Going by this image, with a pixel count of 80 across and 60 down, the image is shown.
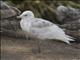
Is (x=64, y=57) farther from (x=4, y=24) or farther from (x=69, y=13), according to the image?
(x=69, y=13)

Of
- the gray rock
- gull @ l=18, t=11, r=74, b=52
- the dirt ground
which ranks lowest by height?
the dirt ground

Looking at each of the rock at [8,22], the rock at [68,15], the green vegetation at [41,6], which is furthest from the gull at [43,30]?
the green vegetation at [41,6]

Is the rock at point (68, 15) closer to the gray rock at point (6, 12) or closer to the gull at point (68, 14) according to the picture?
the gull at point (68, 14)

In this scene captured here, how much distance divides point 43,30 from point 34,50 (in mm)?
552

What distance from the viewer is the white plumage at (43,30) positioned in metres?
3.72

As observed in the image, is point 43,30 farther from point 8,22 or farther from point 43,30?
point 8,22

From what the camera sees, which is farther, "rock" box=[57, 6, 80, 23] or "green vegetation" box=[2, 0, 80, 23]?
"green vegetation" box=[2, 0, 80, 23]

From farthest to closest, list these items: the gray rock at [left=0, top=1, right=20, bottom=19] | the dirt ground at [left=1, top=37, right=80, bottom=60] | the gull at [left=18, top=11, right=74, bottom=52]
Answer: the gray rock at [left=0, top=1, right=20, bottom=19], the gull at [left=18, top=11, right=74, bottom=52], the dirt ground at [left=1, top=37, right=80, bottom=60]

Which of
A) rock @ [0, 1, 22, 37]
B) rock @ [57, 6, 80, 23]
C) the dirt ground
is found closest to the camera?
the dirt ground

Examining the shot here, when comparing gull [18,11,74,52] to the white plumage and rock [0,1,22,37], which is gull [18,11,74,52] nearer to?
the white plumage

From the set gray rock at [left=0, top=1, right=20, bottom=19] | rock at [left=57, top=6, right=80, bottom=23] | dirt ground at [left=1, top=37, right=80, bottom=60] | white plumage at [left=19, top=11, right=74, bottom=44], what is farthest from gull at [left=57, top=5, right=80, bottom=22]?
dirt ground at [left=1, top=37, right=80, bottom=60]

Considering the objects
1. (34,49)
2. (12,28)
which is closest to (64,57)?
(34,49)

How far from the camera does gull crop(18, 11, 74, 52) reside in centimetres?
371

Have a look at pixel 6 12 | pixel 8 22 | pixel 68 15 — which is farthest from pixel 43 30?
pixel 68 15
